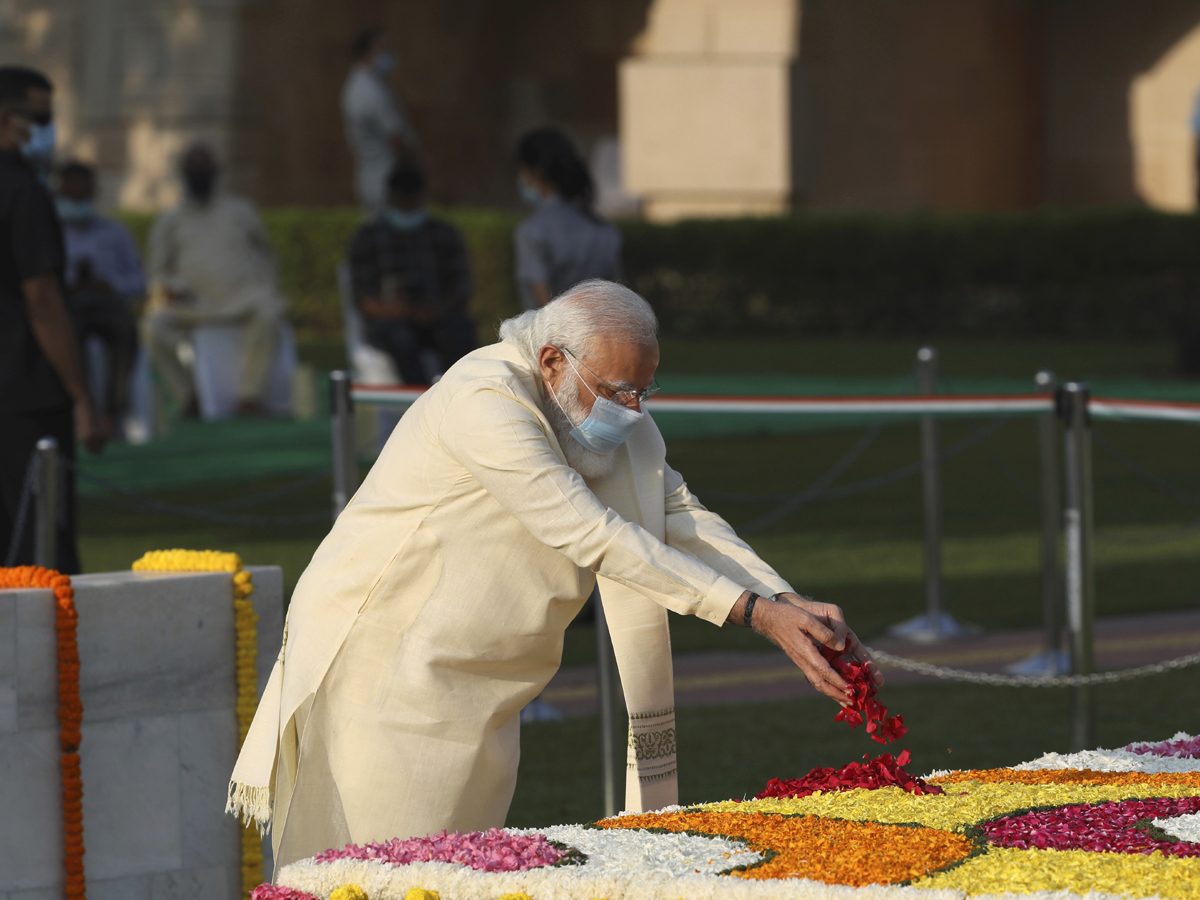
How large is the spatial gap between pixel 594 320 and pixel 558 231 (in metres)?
4.72

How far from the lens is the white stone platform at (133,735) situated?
4453 mm

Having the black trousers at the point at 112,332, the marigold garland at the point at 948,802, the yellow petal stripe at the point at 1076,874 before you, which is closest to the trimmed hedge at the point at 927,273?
the black trousers at the point at 112,332

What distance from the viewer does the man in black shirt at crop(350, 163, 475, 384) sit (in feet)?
35.6

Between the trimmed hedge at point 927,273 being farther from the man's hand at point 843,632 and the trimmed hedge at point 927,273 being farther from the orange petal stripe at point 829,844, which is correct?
the orange petal stripe at point 829,844

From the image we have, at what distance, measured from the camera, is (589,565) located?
3.72 metres

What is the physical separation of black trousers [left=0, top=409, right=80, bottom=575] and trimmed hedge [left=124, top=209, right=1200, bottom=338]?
53.5ft

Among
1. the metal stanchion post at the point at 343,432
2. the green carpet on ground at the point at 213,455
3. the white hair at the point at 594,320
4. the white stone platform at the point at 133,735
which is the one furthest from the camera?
the green carpet on ground at the point at 213,455

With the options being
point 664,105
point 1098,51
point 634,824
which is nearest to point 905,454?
point 634,824

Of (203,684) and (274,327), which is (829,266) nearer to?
(274,327)

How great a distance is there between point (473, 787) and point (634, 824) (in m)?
0.52

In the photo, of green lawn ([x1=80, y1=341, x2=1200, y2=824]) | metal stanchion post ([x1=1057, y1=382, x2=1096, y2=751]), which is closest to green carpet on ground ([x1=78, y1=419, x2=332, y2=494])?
green lawn ([x1=80, y1=341, x2=1200, y2=824])

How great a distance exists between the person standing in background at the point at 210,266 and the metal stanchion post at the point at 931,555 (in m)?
7.46

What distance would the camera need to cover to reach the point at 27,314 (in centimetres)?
625

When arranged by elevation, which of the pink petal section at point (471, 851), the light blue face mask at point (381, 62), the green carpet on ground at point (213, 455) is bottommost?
the green carpet on ground at point (213, 455)
